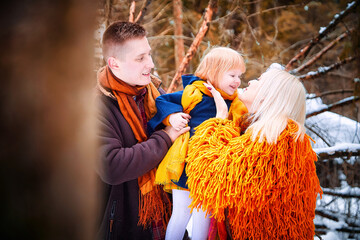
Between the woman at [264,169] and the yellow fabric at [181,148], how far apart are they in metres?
0.08

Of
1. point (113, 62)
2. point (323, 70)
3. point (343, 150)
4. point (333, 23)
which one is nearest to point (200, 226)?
point (113, 62)

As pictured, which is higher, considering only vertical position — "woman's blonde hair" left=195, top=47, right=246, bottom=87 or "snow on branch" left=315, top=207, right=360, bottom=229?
"woman's blonde hair" left=195, top=47, right=246, bottom=87

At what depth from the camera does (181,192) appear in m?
1.81

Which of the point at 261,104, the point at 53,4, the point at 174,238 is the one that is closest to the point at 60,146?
the point at 53,4

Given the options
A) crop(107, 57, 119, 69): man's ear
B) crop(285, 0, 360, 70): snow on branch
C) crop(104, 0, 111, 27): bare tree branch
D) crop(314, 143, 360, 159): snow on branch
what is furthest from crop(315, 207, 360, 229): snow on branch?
crop(104, 0, 111, 27): bare tree branch

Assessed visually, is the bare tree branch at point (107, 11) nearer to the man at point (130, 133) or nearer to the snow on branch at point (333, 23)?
the man at point (130, 133)

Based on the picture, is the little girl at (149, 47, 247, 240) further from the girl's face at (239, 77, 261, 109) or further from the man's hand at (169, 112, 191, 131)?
the girl's face at (239, 77, 261, 109)

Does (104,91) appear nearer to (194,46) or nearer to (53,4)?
(53,4)

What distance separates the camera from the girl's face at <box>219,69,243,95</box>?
73.9 inches

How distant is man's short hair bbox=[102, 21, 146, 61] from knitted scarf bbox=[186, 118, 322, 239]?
2.75ft

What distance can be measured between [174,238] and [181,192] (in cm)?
34

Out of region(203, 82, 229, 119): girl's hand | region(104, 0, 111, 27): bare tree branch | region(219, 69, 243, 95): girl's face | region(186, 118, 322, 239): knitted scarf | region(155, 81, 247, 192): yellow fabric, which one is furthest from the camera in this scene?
region(104, 0, 111, 27): bare tree branch

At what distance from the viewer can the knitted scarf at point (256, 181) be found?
145cm

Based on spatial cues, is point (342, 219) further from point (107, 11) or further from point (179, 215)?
point (107, 11)
